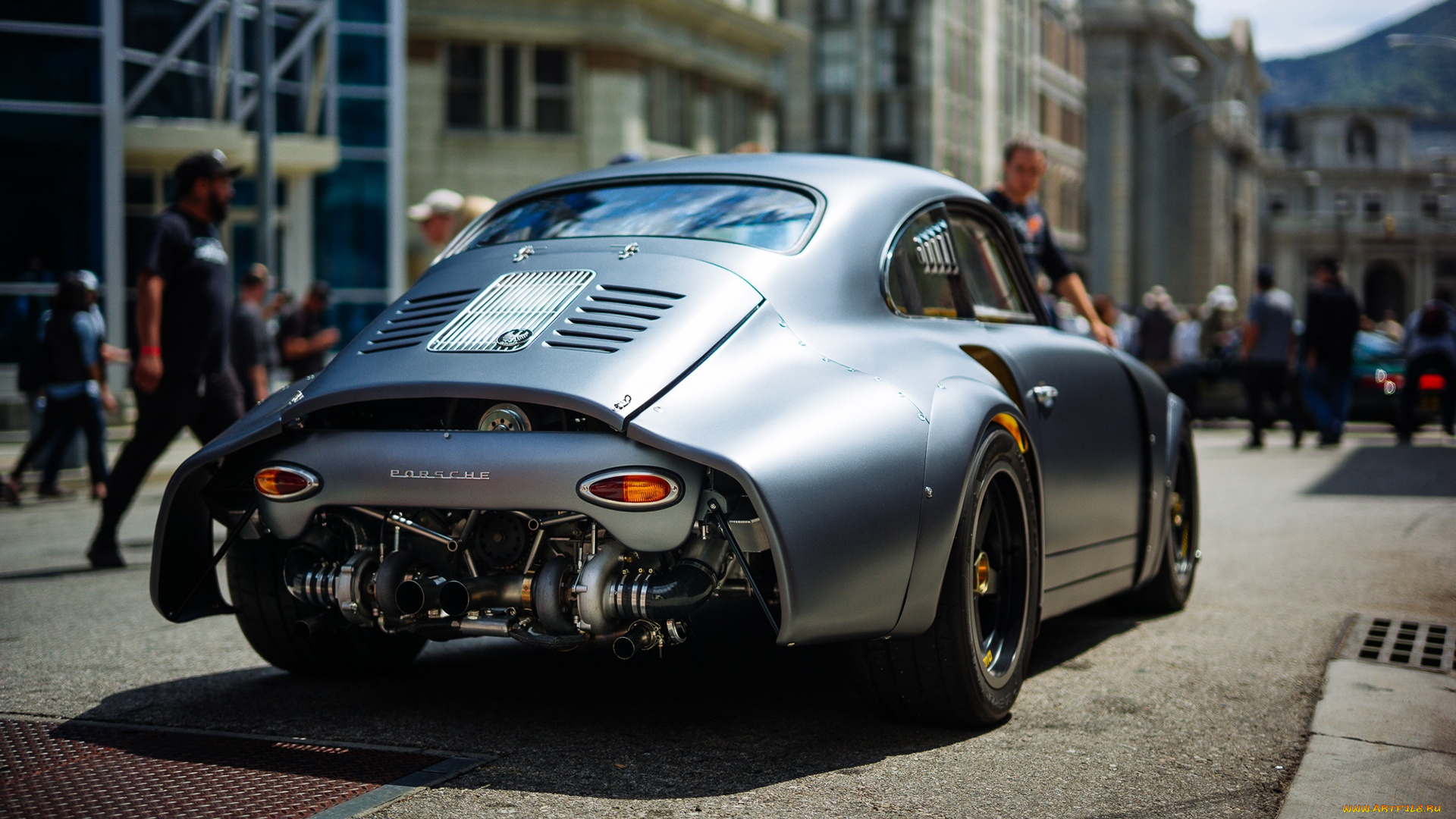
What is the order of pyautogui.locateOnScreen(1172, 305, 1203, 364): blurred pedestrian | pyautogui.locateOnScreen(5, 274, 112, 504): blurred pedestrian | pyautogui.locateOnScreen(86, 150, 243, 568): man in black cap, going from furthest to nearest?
pyautogui.locateOnScreen(1172, 305, 1203, 364): blurred pedestrian < pyautogui.locateOnScreen(5, 274, 112, 504): blurred pedestrian < pyautogui.locateOnScreen(86, 150, 243, 568): man in black cap

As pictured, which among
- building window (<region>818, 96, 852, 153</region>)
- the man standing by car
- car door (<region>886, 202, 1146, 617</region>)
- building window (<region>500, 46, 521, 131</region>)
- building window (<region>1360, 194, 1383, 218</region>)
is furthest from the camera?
building window (<region>1360, 194, 1383, 218</region>)

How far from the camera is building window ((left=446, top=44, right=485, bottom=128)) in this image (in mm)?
32844

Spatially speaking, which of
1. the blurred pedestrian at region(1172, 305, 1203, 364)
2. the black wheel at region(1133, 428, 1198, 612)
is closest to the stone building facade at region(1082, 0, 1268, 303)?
the blurred pedestrian at region(1172, 305, 1203, 364)

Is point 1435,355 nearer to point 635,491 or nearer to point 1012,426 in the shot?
point 1012,426

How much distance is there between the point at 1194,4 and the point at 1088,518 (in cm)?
9021

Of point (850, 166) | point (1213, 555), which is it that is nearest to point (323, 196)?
point (1213, 555)

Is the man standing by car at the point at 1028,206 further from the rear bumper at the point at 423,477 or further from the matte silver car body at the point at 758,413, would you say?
the rear bumper at the point at 423,477

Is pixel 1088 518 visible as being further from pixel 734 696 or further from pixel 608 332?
pixel 608 332

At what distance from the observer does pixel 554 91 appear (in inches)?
1308

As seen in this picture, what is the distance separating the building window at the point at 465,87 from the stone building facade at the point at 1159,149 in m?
32.4


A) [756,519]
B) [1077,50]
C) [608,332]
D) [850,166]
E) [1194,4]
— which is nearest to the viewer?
[756,519]

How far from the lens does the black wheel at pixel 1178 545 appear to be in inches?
244

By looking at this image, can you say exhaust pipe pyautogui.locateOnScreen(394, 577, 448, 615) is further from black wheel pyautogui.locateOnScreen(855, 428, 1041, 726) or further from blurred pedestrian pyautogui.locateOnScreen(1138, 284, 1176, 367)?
blurred pedestrian pyautogui.locateOnScreen(1138, 284, 1176, 367)

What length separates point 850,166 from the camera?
4914mm
